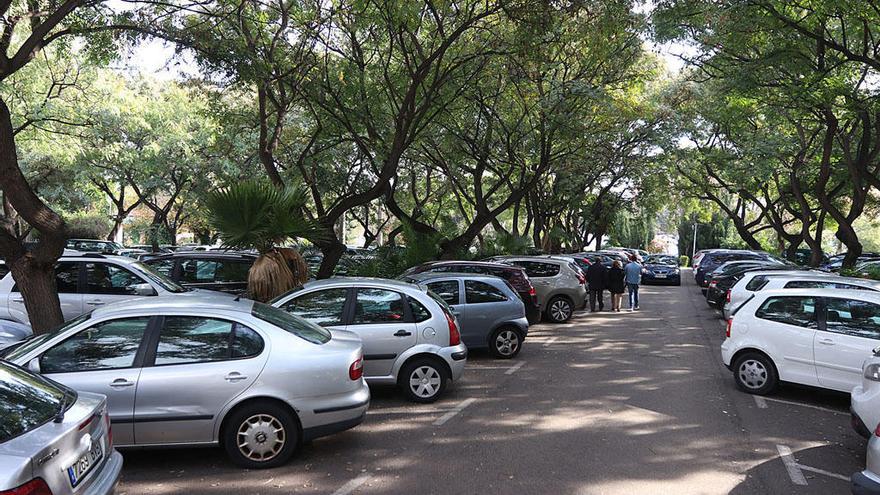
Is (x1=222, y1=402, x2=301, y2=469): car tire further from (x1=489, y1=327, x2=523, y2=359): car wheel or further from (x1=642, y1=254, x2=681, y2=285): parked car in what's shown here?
(x1=642, y1=254, x2=681, y2=285): parked car

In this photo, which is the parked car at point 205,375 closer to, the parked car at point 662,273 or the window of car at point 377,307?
the window of car at point 377,307

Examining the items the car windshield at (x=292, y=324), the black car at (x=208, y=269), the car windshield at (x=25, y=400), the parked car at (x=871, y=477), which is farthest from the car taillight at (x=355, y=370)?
the black car at (x=208, y=269)

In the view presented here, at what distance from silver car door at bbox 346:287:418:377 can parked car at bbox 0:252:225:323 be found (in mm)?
3731

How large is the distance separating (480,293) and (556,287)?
6.02 metres

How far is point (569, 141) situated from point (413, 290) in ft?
44.3

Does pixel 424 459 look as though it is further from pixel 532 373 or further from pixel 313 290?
pixel 532 373

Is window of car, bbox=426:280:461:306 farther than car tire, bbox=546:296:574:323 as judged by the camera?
No

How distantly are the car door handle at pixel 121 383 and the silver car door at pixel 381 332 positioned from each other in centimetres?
287

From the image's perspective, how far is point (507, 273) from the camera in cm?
1362

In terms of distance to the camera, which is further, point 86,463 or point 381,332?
point 381,332

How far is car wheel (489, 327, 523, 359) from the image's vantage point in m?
10.9

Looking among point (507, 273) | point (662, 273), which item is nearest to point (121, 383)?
point (507, 273)

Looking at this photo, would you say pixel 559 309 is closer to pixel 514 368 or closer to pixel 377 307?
pixel 514 368

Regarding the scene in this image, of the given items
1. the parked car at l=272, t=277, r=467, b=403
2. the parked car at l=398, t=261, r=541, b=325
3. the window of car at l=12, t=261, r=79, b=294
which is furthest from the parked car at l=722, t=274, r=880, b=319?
the window of car at l=12, t=261, r=79, b=294
